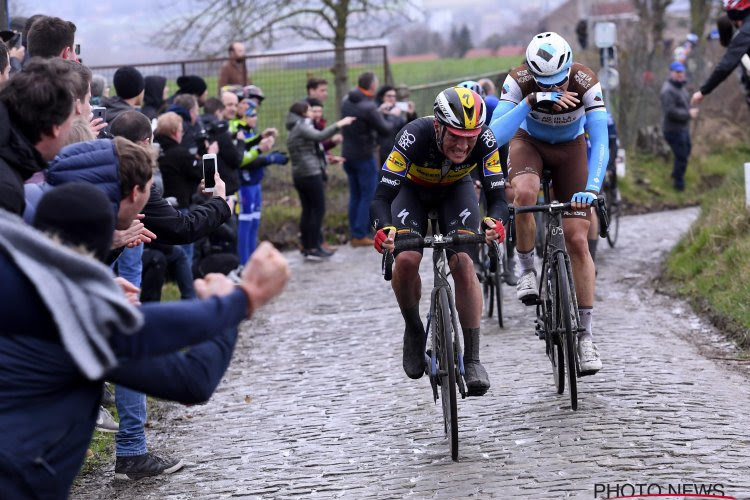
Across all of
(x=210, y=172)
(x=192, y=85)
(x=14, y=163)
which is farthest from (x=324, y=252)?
(x=14, y=163)

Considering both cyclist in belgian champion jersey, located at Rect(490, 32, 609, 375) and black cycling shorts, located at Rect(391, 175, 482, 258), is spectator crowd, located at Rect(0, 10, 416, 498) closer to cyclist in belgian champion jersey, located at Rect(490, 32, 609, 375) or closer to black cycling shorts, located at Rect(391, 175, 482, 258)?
black cycling shorts, located at Rect(391, 175, 482, 258)

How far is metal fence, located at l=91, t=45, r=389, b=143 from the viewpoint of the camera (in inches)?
748

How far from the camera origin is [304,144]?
15.2 meters

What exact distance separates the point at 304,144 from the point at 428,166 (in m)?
7.82

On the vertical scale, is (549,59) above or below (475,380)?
above

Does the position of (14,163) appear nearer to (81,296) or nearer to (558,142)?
(81,296)

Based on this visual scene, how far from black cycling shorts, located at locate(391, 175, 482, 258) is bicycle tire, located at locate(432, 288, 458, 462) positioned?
0.52 metres

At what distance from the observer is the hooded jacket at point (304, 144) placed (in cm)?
1515

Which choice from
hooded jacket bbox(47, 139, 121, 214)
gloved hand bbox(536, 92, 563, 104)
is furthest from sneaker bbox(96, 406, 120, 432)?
gloved hand bbox(536, 92, 563, 104)

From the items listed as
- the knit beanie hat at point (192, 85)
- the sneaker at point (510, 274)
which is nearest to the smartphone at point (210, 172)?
the sneaker at point (510, 274)

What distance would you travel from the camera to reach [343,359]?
1013 centimetres

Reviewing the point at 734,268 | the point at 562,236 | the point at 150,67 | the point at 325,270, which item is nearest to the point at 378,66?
the point at 150,67

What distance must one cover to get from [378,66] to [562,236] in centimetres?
1255

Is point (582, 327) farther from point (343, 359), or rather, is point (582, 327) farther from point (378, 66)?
point (378, 66)
